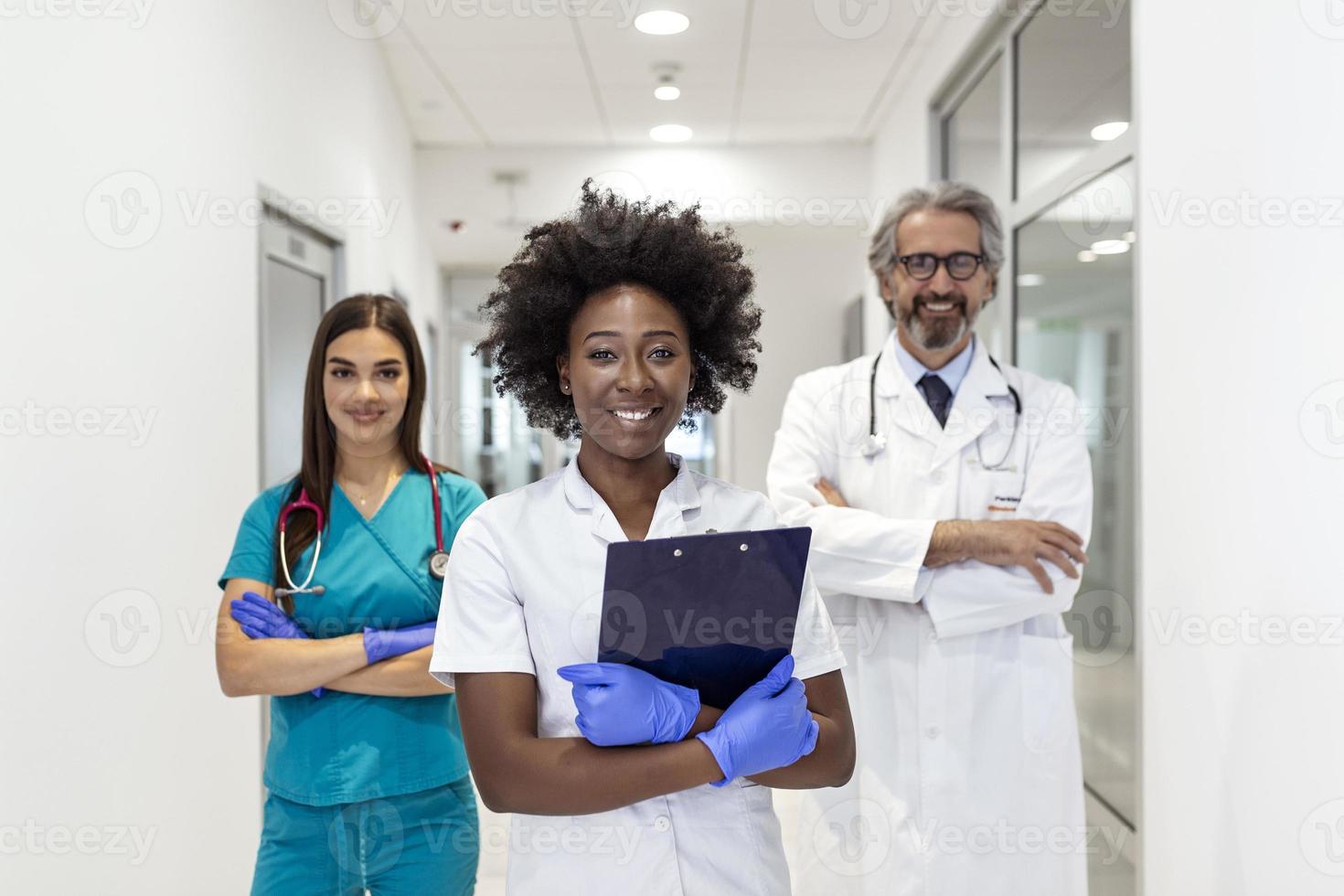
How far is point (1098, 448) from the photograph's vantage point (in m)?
2.91

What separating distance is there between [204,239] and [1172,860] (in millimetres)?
2711

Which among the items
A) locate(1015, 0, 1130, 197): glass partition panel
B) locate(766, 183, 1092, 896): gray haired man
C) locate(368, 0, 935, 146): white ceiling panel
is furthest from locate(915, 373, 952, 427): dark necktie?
locate(368, 0, 935, 146): white ceiling panel

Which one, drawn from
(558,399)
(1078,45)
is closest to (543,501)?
(558,399)

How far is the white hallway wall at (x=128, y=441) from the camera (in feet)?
6.39

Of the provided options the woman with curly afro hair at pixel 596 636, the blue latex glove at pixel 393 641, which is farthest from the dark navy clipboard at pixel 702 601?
the blue latex glove at pixel 393 641

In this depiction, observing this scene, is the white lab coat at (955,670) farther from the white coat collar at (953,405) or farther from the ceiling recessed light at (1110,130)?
the ceiling recessed light at (1110,130)

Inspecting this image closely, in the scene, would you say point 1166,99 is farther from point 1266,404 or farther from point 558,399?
point 558,399

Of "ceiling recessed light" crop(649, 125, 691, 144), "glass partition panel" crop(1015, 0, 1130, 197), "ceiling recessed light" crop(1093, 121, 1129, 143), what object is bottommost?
"ceiling recessed light" crop(1093, 121, 1129, 143)

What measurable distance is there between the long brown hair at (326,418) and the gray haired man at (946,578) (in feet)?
2.33

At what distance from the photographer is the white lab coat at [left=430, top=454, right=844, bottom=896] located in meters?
1.12
